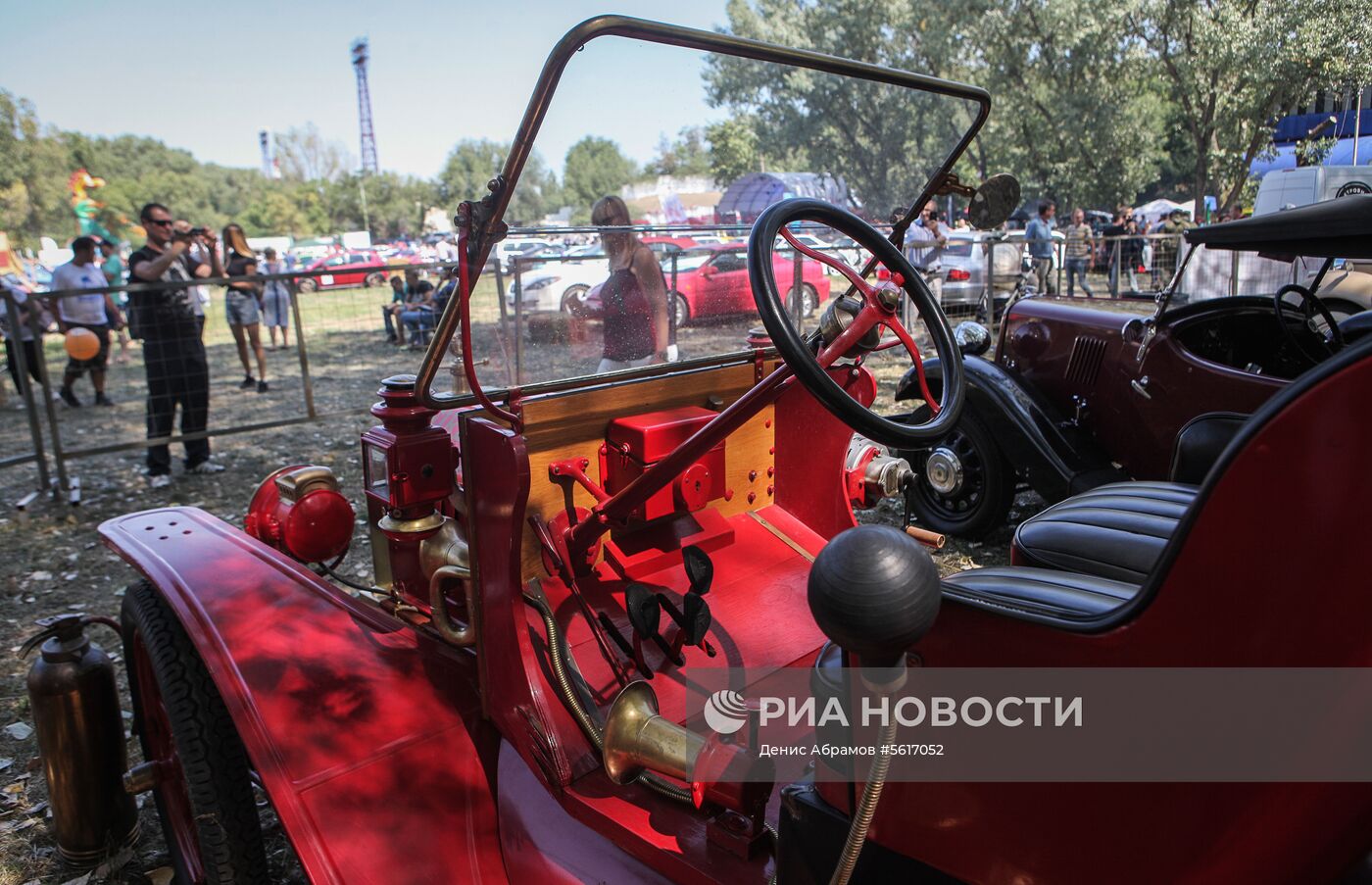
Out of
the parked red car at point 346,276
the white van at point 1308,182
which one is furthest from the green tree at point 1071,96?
the parked red car at point 346,276

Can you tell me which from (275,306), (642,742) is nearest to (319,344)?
(275,306)

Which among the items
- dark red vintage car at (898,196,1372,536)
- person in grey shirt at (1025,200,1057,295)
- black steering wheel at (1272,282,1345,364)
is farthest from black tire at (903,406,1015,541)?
person in grey shirt at (1025,200,1057,295)

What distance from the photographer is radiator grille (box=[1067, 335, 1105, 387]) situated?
483 cm

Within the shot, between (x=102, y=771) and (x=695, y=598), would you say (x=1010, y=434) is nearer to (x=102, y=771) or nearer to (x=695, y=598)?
(x=695, y=598)

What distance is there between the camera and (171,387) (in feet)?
21.3

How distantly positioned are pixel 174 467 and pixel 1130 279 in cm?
1313

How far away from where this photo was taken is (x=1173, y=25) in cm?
1722

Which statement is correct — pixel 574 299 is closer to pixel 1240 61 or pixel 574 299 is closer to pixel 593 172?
pixel 593 172

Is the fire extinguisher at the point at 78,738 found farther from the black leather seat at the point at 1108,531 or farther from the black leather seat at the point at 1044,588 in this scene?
the black leather seat at the point at 1108,531

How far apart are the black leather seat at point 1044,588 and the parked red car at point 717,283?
1.01 m

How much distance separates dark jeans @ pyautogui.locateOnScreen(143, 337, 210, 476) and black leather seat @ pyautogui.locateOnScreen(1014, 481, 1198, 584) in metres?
6.31

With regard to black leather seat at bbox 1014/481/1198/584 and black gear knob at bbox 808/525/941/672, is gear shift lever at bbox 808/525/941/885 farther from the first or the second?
black leather seat at bbox 1014/481/1198/584

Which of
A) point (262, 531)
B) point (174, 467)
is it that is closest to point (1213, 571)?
point (262, 531)

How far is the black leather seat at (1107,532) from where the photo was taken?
7.42ft
